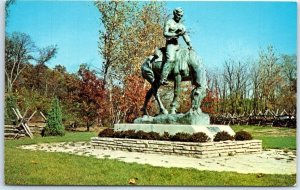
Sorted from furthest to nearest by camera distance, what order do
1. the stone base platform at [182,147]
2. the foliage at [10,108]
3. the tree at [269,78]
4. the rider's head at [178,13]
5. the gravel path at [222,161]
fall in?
the tree at [269,78] → the rider's head at [178,13] → the foliage at [10,108] → the stone base platform at [182,147] → the gravel path at [222,161]

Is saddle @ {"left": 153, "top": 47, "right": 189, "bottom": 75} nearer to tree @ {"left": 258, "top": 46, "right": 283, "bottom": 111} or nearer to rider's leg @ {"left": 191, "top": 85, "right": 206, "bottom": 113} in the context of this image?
rider's leg @ {"left": 191, "top": 85, "right": 206, "bottom": 113}

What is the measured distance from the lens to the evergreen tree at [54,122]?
14.0 meters

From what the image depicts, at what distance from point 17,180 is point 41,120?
197 centimetres

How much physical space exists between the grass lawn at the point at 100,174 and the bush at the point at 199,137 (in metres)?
1.05

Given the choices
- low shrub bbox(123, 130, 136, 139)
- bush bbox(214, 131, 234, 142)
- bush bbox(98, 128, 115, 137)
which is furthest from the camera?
bush bbox(98, 128, 115, 137)

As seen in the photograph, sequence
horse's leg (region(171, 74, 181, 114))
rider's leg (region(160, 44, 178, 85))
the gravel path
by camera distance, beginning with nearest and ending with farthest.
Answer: the gravel path < rider's leg (region(160, 44, 178, 85)) < horse's leg (region(171, 74, 181, 114))

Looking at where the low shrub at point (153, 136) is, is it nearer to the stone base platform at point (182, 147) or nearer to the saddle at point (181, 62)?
the stone base platform at point (182, 147)

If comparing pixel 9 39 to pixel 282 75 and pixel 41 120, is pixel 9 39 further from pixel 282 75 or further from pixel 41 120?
pixel 282 75

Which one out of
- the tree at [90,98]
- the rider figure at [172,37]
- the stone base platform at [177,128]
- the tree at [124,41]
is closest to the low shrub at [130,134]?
the stone base platform at [177,128]

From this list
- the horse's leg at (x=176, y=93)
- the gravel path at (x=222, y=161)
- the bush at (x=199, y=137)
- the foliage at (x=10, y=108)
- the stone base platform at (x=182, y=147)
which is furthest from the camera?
the horse's leg at (x=176, y=93)

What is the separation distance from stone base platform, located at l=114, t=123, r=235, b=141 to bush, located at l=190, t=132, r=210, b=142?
22 cm

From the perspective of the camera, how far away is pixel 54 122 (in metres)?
14.1

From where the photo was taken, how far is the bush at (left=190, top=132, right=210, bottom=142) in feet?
43.0

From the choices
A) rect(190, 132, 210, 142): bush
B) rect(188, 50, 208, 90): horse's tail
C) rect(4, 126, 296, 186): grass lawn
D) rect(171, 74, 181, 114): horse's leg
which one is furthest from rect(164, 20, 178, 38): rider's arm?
rect(4, 126, 296, 186): grass lawn
